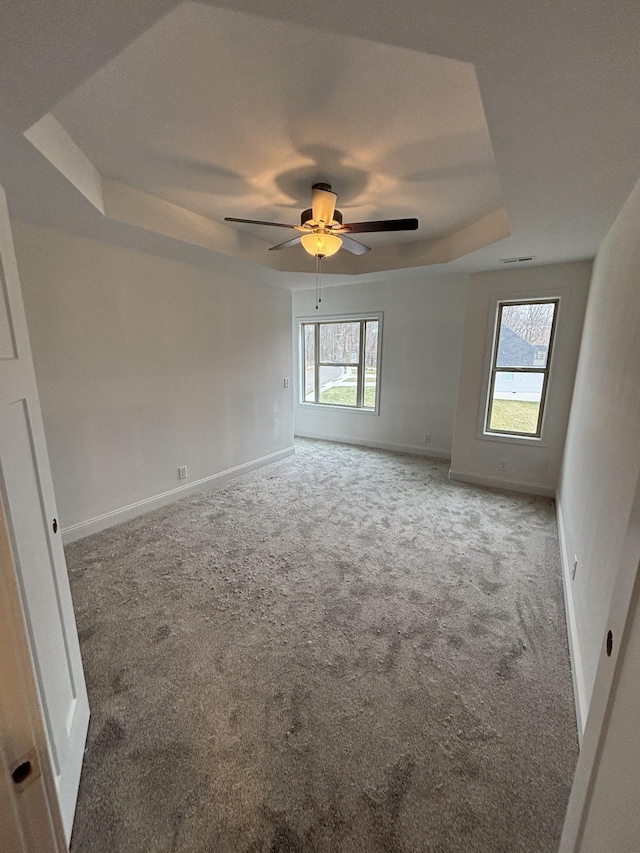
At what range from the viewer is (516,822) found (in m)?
1.17

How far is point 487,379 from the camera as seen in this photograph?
153 inches

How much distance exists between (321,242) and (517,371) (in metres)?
2.63

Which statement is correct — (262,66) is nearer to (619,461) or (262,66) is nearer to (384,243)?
(619,461)

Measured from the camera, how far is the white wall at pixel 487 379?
3414 mm

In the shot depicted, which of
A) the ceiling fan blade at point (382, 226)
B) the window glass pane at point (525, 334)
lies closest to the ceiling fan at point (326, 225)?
the ceiling fan blade at point (382, 226)

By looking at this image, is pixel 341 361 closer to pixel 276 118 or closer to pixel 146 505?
pixel 146 505

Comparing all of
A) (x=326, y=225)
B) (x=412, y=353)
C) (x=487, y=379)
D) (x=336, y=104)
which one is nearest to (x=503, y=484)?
(x=487, y=379)

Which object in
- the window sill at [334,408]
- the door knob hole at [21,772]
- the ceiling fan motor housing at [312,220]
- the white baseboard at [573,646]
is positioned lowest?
the white baseboard at [573,646]

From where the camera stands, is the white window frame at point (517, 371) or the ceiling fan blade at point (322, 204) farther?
the white window frame at point (517, 371)

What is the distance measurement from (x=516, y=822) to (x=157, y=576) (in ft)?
7.25

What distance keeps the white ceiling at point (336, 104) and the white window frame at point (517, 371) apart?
971 mm

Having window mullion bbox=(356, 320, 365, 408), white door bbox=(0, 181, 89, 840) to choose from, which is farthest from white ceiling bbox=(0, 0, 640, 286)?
window mullion bbox=(356, 320, 365, 408)

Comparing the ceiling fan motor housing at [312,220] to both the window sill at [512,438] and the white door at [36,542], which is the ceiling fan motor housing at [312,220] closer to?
the white door at [36,542]

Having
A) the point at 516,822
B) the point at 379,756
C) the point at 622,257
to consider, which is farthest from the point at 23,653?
the point at 622,257
